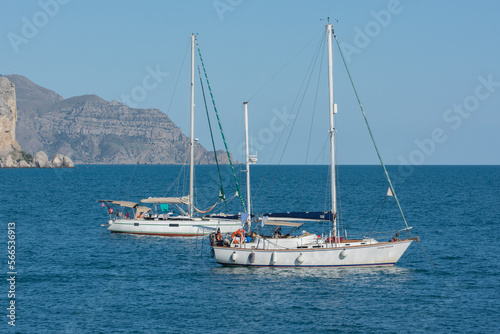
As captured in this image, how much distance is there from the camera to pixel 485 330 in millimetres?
31984

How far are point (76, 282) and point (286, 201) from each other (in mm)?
65167

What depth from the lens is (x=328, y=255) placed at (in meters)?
44.3

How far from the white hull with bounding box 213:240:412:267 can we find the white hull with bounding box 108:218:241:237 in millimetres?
16255

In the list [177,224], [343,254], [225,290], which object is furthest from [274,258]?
[177,224]

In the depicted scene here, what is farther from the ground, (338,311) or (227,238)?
(227,238)

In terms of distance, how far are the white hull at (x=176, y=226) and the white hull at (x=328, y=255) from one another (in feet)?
53.3

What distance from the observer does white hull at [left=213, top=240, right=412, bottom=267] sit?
145 feet

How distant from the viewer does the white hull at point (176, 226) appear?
6188 cm

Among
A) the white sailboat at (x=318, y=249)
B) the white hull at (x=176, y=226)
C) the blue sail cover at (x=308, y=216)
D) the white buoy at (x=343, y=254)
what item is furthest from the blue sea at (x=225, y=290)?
the blue sail cover at (x=308, y=216)

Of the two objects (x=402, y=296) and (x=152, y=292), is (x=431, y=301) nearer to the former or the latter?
(x=402, y=296)

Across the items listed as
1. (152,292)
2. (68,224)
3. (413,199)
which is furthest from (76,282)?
(413,199)

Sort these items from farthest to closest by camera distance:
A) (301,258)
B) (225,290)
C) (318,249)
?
1. (301,258)
2. (318,249)
3. (225,290)

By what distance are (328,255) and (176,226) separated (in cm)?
2187

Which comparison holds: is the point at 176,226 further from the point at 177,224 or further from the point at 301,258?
the point at 301,258
